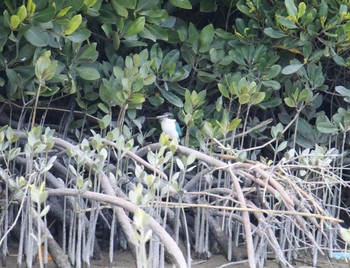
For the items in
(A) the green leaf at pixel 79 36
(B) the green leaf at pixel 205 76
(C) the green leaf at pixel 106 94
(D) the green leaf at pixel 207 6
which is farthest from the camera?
(D) the green leaf at pixel 207 6

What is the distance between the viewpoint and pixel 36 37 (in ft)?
17.4

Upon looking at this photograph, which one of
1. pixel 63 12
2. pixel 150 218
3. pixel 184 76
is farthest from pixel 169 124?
pixel 150 218

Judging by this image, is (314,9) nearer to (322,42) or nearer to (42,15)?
(322,42)

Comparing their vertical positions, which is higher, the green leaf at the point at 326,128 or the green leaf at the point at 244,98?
the green leaf at the point at 244,98

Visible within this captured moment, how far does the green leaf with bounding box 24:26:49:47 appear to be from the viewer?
5.30 meters

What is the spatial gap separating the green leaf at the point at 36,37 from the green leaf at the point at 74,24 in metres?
0.17

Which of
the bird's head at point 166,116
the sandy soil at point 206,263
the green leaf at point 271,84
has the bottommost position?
the sandy soil at point 206,263

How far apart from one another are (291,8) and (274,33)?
277mm

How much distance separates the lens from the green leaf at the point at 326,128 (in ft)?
21.2

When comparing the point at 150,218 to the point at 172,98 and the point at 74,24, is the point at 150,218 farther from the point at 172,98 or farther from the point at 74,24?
the point at 172,98

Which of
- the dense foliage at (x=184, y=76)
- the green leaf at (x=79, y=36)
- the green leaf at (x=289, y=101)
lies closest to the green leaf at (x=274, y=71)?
the dense foliage at (x=184, y=76)

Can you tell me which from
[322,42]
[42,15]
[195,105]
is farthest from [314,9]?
[42,15]

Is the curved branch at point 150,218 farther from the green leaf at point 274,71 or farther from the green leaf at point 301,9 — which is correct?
the green leaf at point 301,9

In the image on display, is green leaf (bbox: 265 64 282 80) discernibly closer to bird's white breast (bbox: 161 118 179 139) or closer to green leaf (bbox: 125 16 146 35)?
bird's white breast (bbox: 161 118 179 139)
